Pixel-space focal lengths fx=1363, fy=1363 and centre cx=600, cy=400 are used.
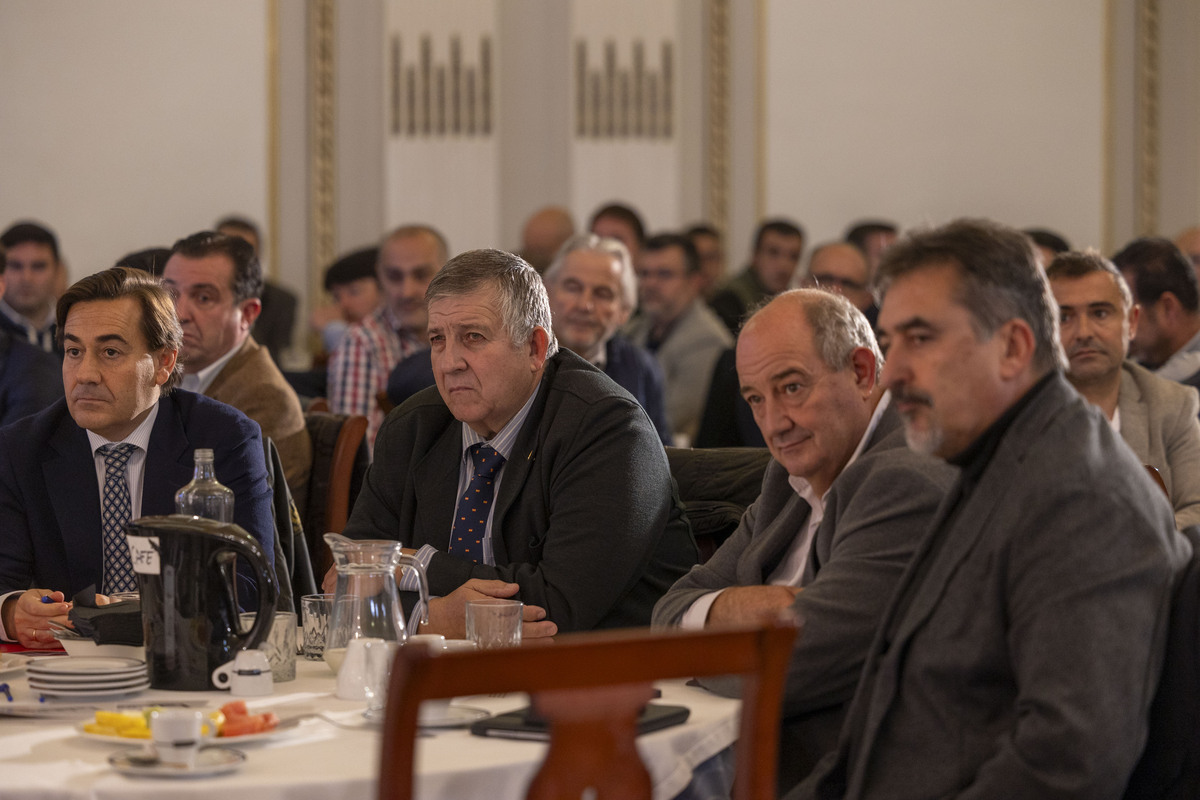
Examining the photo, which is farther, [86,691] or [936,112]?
[936,112]

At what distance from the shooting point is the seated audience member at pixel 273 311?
7.25 meters

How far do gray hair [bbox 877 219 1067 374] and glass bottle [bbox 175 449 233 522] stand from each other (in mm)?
1102

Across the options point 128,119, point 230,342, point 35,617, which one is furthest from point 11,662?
point 128,119

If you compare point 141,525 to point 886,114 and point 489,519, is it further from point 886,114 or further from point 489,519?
point 886,114

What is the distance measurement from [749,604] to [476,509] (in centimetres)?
81

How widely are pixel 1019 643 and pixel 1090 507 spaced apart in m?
0.19

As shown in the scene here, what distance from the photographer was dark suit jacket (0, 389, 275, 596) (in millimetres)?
2621

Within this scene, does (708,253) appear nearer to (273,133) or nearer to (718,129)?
(718,129)

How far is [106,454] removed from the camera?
2688mm

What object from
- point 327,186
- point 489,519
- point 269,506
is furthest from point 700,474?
point 327,186

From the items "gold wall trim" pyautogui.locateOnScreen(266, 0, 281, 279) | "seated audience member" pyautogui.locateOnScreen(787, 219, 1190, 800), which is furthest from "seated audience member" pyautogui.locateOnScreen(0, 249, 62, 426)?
"gold wall trim" pyautogui.locateOnScreen(266, 0, 281, 279)

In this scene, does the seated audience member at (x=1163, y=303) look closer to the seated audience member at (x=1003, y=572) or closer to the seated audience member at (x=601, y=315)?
the seated audience member at (x=601, y=315)

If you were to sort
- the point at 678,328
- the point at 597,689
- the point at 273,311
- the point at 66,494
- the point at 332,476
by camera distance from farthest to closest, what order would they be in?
the point at 273,311
the point at 678,328
the point at 332,476
the point at 66,494
the point at 597,689

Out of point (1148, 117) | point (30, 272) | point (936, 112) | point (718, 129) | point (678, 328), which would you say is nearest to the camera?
point (30, 272)
